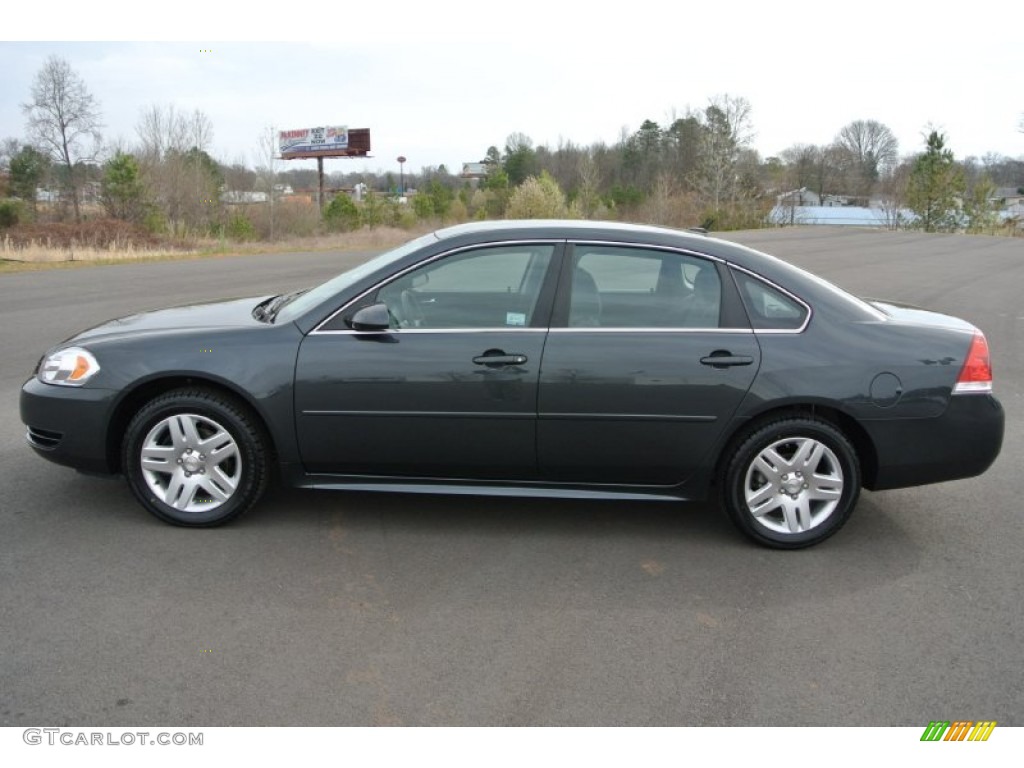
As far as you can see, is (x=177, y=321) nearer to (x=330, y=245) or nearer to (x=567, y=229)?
(x=567, y=229)

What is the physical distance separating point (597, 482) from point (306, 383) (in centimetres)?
151

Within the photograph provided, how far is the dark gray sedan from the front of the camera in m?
4.10

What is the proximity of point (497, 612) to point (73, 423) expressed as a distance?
2.35 meters

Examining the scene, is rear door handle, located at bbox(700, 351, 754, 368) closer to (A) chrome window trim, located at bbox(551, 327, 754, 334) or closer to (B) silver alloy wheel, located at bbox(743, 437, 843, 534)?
(A) chrome window trim, located at bbox(551, 327, 754, 334)

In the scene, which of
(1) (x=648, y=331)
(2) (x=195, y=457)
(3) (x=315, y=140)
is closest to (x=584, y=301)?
(1) (x=648, y=331)

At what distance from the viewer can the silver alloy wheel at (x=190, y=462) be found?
4.22 m

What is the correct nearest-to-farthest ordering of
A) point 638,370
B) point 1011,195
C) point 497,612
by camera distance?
point 497,612 < point 638,370 < point 1011,195

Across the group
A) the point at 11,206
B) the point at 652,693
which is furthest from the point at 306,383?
the point at 11,206

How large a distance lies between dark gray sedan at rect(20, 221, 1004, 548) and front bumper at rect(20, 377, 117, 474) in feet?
0.04

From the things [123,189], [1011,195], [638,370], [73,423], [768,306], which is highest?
[1011,195]

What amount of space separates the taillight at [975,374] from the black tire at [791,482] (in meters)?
0.62

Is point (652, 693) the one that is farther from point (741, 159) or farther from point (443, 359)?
point (741, 159)

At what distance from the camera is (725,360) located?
4.09m
